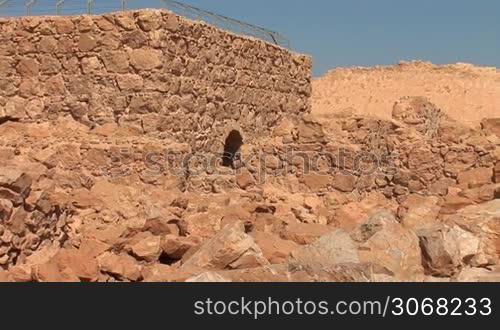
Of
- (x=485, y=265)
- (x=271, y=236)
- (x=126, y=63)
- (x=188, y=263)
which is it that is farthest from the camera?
(x=126, y=63)

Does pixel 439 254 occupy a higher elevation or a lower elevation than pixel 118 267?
higher

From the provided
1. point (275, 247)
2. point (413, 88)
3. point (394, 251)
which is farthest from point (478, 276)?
point (413, 88)

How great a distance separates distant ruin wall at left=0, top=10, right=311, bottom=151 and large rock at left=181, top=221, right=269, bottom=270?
4.97m

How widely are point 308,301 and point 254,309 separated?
458mm

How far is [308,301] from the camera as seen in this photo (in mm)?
5711

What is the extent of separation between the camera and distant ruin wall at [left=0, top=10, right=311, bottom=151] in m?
12.0

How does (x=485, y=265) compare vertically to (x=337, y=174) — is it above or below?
below

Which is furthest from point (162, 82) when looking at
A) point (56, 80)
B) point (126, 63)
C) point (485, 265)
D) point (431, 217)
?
point (485, 265)

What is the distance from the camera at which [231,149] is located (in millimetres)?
15086

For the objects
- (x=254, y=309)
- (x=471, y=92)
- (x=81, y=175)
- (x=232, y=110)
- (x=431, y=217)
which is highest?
(x=471, y=92)

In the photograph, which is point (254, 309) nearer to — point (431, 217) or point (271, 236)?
point (271, 236)

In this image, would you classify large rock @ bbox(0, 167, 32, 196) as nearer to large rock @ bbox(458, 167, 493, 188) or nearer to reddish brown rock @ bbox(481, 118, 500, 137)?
large rock @ bbox(458, 167, 493, 188)

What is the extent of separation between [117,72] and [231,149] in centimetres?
377

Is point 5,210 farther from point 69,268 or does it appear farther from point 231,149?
point 231,149
